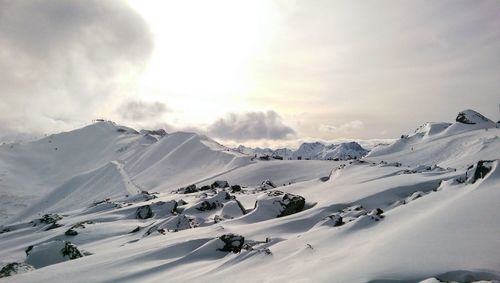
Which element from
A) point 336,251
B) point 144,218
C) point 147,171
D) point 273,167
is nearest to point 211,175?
point 273,167

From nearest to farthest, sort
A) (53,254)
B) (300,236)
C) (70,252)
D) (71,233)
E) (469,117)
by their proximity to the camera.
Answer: (300,236) → (70,252) → (53,254) → (71,233) → (469,117)

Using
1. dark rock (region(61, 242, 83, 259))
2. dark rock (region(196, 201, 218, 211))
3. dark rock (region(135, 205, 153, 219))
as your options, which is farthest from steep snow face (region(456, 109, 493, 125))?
dark rock (region(61, 242, 83, 259))

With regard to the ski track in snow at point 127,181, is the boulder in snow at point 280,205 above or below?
below

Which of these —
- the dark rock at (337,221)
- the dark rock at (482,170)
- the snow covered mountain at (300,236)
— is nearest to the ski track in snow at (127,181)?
the snow covered mountain at (300,236)

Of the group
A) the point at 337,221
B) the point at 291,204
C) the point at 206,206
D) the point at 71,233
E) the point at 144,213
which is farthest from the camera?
the point at 144,213

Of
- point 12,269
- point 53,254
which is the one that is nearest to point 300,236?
point 12,269

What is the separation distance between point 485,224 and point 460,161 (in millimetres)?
44514

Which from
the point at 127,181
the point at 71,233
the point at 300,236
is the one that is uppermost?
the point at 127,181

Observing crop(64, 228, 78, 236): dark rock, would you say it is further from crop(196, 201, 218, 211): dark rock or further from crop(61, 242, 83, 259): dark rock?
crop(196, 201, 218, 211): dark rock

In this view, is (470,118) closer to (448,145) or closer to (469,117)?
(469,117)

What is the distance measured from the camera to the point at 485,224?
28.2 feet

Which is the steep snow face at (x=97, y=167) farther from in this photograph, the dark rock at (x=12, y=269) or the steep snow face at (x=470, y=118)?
the dark rock at (x=12, y=269)

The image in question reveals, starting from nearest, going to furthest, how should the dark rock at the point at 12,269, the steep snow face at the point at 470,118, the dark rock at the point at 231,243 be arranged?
the dark rock at the point at 12,269
the dark rock at the point at 231,243
the steep snow face at the point at 470,118

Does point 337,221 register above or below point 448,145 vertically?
below
